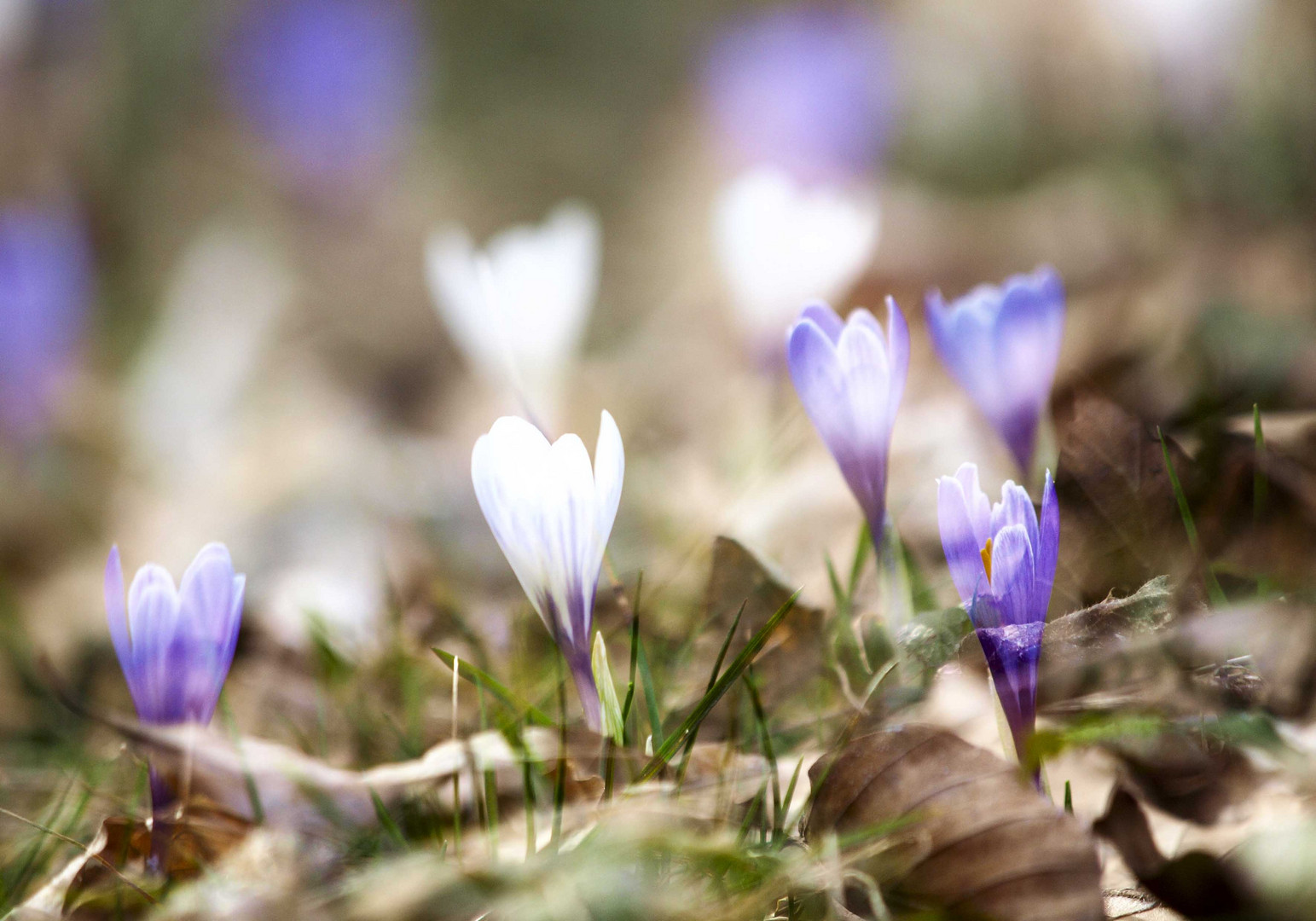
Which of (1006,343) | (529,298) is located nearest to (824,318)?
(1006,343)

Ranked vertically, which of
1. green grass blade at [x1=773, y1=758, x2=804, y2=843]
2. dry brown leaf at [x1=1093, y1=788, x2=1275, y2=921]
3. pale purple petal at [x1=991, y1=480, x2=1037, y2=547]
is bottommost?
dry brown leaf at [x1=1093, y1=788, x2=1275, y2=921]

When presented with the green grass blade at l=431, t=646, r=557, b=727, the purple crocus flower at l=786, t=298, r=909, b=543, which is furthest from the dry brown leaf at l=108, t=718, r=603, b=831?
the purple crocus flower at l=786, t=298, r=909, b=543

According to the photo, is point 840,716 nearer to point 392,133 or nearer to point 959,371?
point 959,371

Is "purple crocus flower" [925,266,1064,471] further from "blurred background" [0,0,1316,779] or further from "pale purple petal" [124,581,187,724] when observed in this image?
"pale purple petal" [124,581,187,724]

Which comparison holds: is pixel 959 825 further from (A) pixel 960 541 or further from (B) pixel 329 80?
(B) pixel 329 80

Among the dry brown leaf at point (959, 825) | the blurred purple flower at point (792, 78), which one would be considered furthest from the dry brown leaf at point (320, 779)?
the blurred purple flower at point (792, 78)

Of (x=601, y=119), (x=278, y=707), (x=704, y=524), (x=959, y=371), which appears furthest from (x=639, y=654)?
(x=601, y=119)
